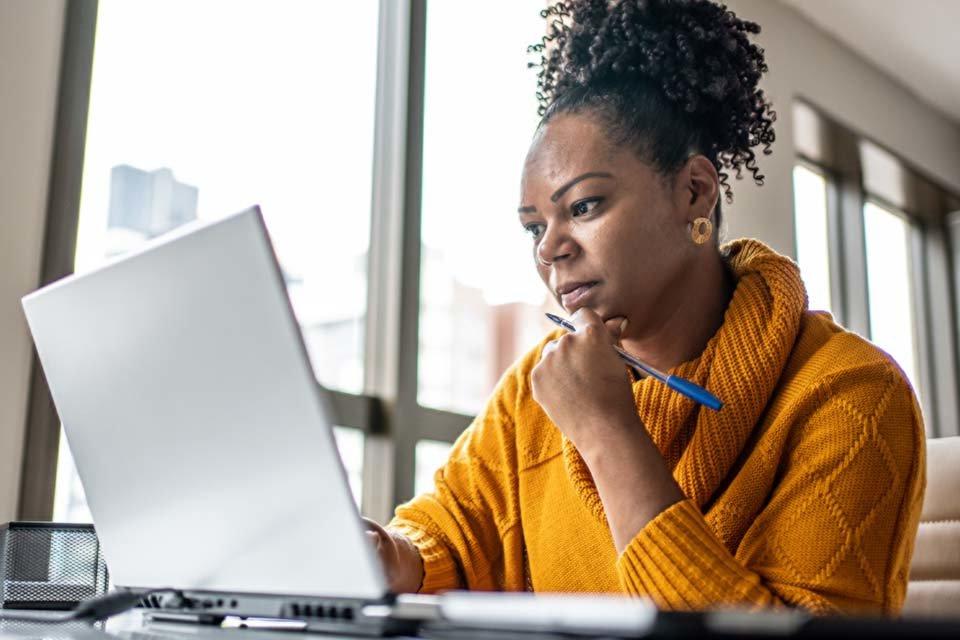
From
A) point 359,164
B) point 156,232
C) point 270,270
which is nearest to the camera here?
point 270,270

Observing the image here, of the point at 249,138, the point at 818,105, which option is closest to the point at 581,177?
the point at 249,138

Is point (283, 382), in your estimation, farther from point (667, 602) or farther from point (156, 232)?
point (156, 232)

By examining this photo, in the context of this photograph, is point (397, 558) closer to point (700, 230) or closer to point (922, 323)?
point (700, 230)

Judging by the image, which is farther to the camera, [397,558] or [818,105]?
[818,105]

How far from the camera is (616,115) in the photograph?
127 centimetres

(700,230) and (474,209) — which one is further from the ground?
(474,209)

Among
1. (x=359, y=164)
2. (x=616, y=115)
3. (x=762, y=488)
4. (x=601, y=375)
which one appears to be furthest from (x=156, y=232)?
(x=762, y=488)

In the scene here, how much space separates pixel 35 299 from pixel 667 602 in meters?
0.63

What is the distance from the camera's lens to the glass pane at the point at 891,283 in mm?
4406

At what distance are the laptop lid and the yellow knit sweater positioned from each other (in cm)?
39

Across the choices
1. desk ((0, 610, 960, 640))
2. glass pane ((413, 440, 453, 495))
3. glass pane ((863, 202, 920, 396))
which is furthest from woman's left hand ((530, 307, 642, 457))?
glass pane ((863, 202, 920, 396))

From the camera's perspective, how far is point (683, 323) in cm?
129

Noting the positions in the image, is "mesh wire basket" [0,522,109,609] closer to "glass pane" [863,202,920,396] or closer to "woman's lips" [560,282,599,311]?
"woman's lips" [560,282,599,311]

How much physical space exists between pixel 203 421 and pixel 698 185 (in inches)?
30.5
